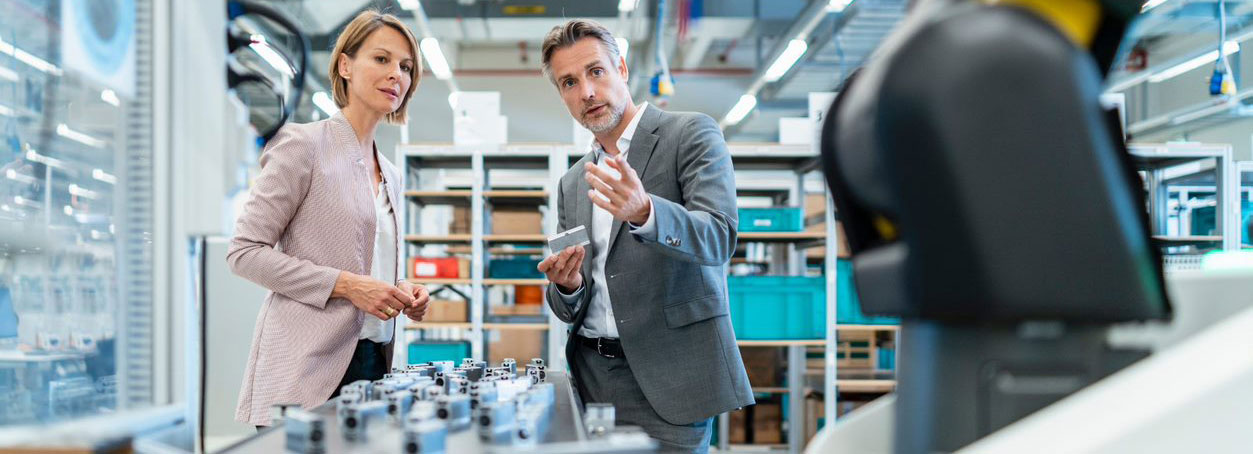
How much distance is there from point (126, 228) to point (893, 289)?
2.14 ft

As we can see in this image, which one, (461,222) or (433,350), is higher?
(461,222)

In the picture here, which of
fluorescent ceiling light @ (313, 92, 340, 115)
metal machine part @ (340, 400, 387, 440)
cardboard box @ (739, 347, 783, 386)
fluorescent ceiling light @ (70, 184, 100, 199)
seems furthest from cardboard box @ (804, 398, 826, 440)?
fluorescent ceiling light @ (313, 92, 340, 115)

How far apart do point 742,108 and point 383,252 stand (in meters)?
7.57

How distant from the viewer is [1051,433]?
0.40m

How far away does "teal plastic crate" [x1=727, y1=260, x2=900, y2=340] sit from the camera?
4.45m

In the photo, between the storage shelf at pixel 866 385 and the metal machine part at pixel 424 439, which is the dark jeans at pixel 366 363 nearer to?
the metal machine part at pixel 424 439

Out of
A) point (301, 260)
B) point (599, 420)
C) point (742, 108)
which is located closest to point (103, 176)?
point (599, 420)

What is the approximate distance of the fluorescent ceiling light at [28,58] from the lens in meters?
0.81

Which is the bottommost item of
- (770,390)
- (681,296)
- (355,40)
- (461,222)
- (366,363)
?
(770,390)

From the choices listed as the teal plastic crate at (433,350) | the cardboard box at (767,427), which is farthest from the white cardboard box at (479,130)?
the cardboard box at (767,427)

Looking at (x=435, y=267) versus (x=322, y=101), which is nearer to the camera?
(x=435, y=267)

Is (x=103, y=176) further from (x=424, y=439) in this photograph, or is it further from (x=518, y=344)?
(x=518, y=344)

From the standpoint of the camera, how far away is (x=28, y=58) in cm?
92

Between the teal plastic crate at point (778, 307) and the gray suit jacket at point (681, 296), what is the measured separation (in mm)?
2844
